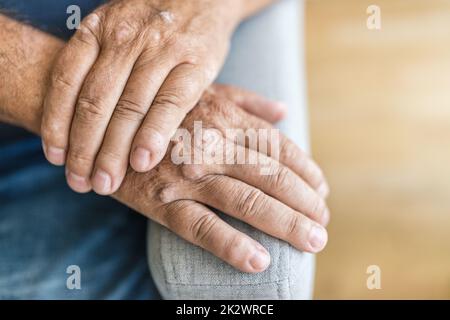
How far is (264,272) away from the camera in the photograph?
32.6 inches

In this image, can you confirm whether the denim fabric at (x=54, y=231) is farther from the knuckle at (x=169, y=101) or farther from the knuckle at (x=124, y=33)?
the knuckle at (x=169, y=101)

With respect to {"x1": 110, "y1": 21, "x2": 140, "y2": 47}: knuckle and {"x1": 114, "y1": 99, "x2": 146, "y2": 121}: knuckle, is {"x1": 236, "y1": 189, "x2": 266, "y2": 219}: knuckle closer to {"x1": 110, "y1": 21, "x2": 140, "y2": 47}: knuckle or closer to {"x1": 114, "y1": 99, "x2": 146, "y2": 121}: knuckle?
{"x1": 114, "y1": 99, "x2": 146, "y2": 121}: knuckle

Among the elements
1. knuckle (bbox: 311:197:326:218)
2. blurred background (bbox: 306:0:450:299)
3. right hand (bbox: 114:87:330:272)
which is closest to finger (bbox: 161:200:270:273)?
right hand (bbox: 114:87:330:272)

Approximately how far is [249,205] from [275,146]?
143 mm

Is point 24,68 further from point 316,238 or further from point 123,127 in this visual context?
point 316,238

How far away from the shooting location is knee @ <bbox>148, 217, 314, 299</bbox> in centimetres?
83

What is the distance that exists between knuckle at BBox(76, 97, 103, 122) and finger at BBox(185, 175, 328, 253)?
19 cm

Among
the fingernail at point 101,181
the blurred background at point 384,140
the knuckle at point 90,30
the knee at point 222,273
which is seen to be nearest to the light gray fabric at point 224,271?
the knee at point 222,273

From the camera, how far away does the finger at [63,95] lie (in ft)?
2.81

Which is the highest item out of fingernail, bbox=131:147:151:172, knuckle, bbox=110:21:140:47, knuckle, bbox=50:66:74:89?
knuckle, bbox=110:21:140:47
